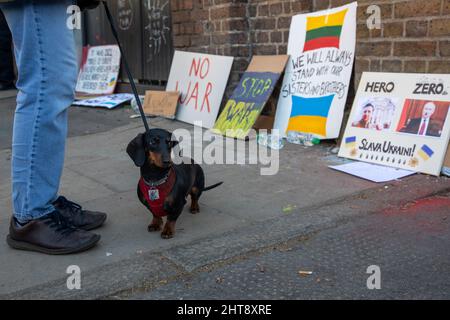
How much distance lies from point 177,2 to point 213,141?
251cm

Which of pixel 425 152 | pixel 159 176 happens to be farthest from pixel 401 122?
pixel 159 176

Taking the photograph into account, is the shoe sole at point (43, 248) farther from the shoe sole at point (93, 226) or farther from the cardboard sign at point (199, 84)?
the cardboard sign at point (199, 84)

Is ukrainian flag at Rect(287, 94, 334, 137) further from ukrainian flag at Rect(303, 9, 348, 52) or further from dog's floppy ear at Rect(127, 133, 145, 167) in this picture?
dog's floppy ear at Rect(127, 133, 145, 167)

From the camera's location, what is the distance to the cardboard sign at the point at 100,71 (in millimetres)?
8688

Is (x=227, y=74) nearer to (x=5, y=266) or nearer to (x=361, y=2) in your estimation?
(x=361, y=2)

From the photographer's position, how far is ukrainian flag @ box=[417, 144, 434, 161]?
4000 mm

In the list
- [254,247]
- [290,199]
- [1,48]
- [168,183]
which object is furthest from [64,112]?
[1,48]

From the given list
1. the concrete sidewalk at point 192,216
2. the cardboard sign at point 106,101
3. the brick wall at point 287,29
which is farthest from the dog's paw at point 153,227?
the cardboard sign at point 106,101

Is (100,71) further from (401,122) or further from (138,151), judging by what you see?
(138,151)

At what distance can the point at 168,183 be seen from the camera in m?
2.96

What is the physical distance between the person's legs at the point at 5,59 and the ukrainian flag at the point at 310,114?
653 cm

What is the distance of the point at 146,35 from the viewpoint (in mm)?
8055

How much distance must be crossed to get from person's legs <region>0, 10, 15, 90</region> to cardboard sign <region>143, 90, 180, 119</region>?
423cm

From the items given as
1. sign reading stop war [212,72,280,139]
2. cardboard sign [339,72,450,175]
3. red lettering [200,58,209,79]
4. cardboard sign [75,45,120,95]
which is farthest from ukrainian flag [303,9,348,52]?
cardboard sign [75,45,120,95]
